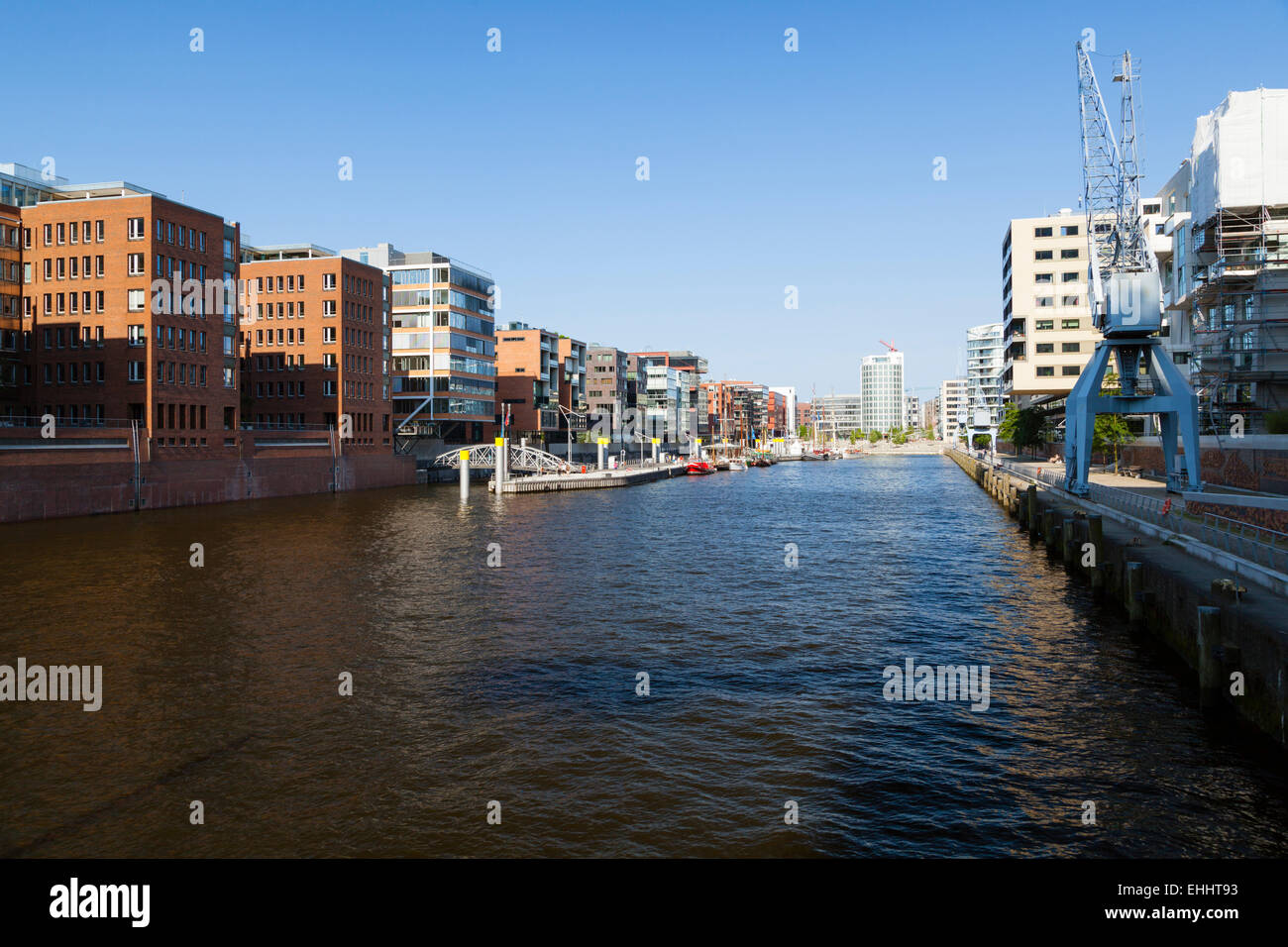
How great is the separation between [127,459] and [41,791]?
2495 inches

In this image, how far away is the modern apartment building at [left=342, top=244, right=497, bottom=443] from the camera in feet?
439

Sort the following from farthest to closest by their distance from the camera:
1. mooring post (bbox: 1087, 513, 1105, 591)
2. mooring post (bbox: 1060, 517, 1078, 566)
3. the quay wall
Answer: the quay wall < mooring post (bbox: 1060, 517, 1078, 566) < mooring post (bbox: 1087, 513, 1105, 591)

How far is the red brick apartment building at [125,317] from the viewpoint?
76562 millimetres

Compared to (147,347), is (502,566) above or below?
below

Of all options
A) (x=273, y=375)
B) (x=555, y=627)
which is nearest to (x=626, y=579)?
(x=555, y=627)

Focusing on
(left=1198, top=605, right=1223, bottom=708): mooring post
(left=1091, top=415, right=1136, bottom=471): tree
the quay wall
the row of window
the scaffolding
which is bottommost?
(left=1198, top=605, right=1223, bottom=708): mooring post

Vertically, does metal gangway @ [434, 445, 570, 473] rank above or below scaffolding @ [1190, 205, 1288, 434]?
below

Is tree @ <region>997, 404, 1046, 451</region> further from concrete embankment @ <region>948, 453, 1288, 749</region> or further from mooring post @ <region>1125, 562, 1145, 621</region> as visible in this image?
mooring post @ <region>1125, 562, 1145, 621</region>

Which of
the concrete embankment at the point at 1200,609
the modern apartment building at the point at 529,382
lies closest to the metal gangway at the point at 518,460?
the modern apartment building at the point at 529,382

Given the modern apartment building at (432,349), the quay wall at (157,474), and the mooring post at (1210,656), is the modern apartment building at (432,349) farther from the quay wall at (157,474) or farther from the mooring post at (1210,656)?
the mooring post at (1210,656)

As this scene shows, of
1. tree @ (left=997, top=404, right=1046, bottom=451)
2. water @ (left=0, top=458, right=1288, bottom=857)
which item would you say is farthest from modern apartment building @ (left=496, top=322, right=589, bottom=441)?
water @ (left=0, top=458, right=1288, bottom=857)

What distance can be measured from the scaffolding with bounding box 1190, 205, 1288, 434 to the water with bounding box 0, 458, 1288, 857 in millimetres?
41199
